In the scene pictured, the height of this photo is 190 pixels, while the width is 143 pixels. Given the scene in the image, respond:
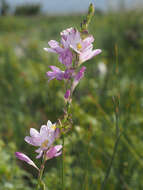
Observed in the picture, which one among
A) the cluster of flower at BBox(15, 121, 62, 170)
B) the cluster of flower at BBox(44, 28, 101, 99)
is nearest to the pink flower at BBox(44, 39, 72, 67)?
the cluster of flower at BBox(44, 28, 101, 99)

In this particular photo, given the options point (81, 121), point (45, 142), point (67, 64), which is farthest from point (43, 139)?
point (81, 121)

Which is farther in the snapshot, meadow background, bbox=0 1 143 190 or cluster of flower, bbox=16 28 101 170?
meadow background, bbox=0 1 143 190

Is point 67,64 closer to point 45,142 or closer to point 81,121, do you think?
point 45,142

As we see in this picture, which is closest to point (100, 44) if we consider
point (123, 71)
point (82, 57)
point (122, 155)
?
point (123, 71)

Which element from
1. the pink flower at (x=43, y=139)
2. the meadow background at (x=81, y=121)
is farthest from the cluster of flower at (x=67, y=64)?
the meadow background at (x=81, y=121)

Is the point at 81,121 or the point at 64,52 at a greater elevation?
the point at 81,121

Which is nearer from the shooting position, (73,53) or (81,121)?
(73,53)

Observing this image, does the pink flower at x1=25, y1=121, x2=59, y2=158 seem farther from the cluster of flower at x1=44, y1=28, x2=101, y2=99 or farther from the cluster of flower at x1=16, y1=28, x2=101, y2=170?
the cluster of flower at x1=44, y1=28, x2=101, y2=99

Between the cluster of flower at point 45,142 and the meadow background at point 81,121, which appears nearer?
the cluster of flower at point 45,142

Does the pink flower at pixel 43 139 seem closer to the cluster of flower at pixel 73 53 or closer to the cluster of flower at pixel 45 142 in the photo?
the cluster of flower at pixel 45 142

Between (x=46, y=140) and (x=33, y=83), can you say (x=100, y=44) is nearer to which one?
(x=33, y=83)

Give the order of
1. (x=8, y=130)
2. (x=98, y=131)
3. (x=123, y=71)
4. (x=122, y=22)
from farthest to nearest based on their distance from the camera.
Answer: (x=122, y=22)
(x=123, y=71)
(x=8, y=130)
(x=98, y=131)
